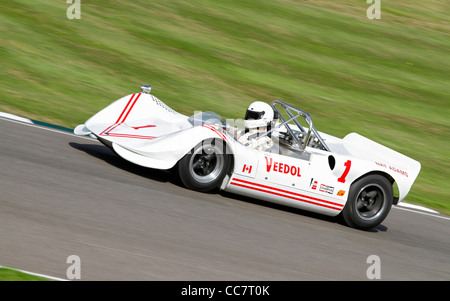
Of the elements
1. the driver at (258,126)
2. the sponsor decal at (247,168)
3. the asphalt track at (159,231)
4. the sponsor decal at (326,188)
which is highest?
the driver at (258,126)

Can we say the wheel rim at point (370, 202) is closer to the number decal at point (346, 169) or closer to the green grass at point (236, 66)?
the number decal at point (346, 169)

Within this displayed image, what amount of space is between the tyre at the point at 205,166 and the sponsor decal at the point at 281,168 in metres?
0.44

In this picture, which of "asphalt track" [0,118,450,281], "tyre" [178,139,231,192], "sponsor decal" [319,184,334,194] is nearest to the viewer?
"asphalt track" [0,118,450,281]

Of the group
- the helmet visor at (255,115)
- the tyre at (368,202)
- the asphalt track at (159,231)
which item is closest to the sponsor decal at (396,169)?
the tyre at (368,202)

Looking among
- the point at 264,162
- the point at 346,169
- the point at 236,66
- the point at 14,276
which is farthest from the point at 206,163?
the point at 236,66

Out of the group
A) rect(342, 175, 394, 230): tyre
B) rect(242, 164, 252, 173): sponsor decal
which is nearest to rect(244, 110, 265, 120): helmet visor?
rect(242, 164, 252, 173): sponsor decal

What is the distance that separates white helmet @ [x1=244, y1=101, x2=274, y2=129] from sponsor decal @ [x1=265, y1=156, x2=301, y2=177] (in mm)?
518

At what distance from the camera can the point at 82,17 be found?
14.7 meters

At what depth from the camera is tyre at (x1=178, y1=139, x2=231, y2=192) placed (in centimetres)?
656

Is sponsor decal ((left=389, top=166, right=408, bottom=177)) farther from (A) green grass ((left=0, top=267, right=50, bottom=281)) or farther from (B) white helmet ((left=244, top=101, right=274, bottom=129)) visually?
(A) green grass ((left=0, top=267, right=50, bottom=281))

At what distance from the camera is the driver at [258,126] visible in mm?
6926

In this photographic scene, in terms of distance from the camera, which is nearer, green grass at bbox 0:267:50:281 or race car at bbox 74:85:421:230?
green grass at bbox 0:267:50:281

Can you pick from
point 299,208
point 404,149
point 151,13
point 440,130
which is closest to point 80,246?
point 299,208
